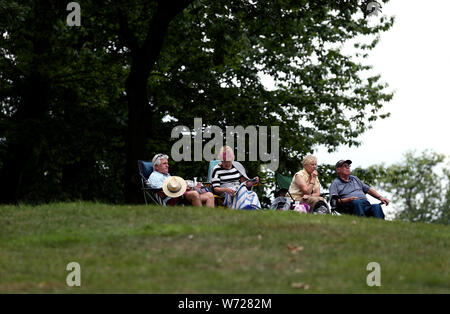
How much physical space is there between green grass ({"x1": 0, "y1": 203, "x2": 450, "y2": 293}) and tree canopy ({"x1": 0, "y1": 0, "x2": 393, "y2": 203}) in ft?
26.8

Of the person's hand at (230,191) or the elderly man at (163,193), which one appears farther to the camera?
the person's hand at (230,191)

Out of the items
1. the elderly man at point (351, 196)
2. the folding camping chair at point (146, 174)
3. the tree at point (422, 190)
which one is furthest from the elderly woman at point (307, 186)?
the tree at point (422, 190)

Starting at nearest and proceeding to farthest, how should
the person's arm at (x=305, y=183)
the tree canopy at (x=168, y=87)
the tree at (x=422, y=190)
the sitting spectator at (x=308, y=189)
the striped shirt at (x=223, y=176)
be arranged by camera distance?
the person's arm at (x=305, y=183)
the sitting spectator at (x=308, y=189)
the striped shirt at (x=223, y=176)
the tree canopy at (x=168, y=87)
the tree at (x=422, y=190)

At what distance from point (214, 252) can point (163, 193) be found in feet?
15.2

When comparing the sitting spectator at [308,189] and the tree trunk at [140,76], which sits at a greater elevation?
the tree trunk at [140,76]

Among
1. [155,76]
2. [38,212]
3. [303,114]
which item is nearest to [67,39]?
[155,76]

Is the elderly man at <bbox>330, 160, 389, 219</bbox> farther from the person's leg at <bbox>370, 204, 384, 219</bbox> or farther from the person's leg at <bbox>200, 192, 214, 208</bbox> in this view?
the person's leg at <bbox>200, 192, 214, 208</bbox>

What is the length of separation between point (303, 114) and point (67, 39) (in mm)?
7731

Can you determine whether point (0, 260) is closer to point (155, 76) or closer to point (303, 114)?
point (155, 76)

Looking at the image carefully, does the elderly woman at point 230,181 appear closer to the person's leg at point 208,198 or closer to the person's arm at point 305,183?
the person's leg at point 208,198

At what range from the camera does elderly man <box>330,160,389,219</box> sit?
527 inches

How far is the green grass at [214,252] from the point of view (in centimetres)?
781

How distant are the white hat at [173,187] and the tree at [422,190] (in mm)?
56675
